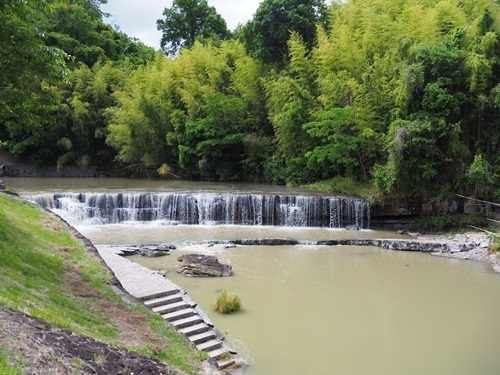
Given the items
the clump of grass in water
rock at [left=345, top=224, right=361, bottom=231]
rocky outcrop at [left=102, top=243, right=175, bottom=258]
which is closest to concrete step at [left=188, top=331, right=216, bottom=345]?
the clump of grass in water

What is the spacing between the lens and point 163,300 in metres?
8.72

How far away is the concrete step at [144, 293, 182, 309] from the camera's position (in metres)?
8.48

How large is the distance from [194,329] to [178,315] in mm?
546

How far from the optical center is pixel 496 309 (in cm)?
984

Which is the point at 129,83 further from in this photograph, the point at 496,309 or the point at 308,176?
the point at 496,309

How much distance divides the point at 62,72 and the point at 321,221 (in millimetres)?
12742

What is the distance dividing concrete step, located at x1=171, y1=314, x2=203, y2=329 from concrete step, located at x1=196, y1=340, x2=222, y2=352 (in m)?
0.60

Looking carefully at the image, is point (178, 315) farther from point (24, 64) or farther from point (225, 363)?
point (24, 64)

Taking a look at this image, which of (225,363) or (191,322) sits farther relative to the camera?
(191,322)

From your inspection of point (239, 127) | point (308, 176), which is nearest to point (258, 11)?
point (239, 127)

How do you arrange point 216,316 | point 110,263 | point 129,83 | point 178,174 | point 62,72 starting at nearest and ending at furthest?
point 62,72
point 216,316
point 110,263
point 178,174
point 129,83

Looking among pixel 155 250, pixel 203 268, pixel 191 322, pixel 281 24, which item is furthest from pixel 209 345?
pixel 281 24

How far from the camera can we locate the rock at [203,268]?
11.7 metres

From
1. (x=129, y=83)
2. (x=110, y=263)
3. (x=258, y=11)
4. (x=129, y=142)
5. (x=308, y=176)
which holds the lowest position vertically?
(x=110, y=263)
